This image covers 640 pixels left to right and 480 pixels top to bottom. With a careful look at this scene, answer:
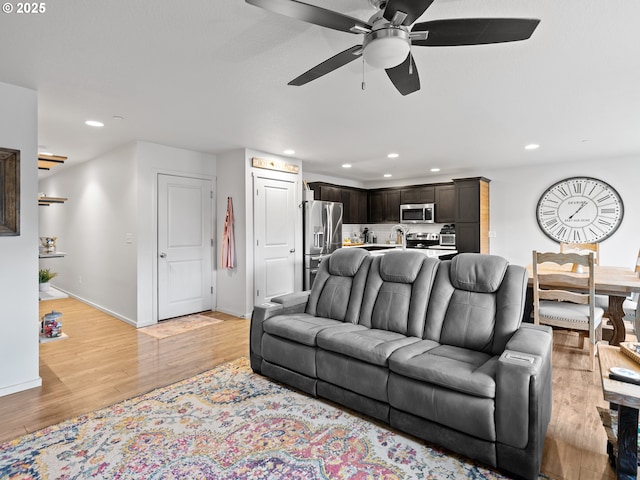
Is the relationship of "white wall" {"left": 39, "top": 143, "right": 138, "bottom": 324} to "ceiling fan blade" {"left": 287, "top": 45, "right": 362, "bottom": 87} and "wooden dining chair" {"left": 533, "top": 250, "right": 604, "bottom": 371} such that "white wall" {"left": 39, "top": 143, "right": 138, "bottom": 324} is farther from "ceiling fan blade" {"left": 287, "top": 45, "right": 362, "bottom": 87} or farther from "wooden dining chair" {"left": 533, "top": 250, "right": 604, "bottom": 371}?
"wooden dining chair" {"left": 533, "top": 250, "right": 604, "bottom": 371}

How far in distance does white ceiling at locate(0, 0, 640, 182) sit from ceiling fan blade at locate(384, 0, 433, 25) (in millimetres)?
404

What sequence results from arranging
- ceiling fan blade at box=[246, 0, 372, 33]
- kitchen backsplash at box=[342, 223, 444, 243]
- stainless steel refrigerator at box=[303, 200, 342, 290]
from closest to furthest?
1. ceiling fan blade at box=[246, 0, 372, 33]
2. stainless steel refrigerator at box=[303, 200, 342, 290]
3. kitchen backsplash at box=[342, 223, 444, 243]

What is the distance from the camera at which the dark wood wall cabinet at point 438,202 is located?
6.58 metres

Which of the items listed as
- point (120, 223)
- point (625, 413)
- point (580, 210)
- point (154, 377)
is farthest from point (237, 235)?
point (580, 210)

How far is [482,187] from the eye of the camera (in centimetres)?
659

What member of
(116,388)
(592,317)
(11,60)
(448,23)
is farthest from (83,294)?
(592,317)

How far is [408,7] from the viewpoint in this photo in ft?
4.83

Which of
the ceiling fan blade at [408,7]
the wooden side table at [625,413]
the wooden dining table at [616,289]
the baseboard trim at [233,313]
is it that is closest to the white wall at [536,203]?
the wooden dining table at [616,289]

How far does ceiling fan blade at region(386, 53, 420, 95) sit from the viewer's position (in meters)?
1.93

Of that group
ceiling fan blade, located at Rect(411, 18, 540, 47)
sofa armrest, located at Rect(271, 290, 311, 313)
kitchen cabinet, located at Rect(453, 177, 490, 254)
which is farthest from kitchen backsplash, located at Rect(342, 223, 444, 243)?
ceiling fan blade, located at Rect(411, 18, 540, 47)

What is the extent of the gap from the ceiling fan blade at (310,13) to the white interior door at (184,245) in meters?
3.98

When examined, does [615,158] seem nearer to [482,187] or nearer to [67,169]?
[482,187]

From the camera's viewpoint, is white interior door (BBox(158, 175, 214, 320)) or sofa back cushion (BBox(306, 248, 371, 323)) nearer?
sofa back cushion (BBox(306, 248, 371, 323))

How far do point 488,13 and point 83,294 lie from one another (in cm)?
706
